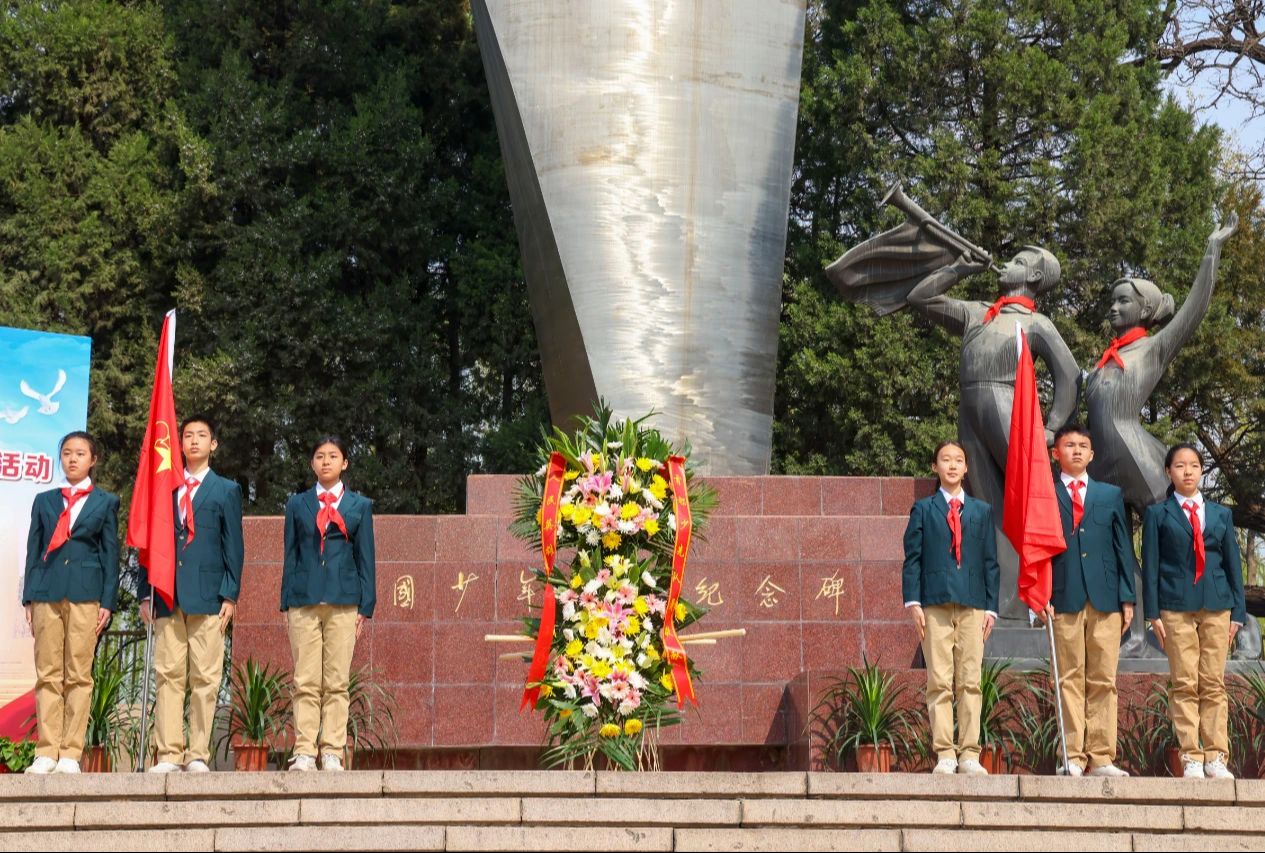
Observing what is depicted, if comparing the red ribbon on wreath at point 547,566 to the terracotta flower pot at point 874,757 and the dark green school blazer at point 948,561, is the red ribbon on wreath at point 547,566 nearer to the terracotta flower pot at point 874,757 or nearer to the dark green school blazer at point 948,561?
the dark green school blazer at point 948,561

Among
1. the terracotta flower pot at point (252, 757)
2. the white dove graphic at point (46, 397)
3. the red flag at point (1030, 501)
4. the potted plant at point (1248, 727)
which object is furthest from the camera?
the white dove graphic at point (46, 397)

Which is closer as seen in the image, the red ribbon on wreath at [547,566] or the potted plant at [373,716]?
the red ribbon on wreath at [547,566]

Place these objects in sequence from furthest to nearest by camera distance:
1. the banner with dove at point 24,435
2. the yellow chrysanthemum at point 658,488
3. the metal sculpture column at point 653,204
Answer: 1. the metal sculpture column at point 653,204
2. the banner with dove at point 24,435
3. the yellow chrysanthemum at point 658,488

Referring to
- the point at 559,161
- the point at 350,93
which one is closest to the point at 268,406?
the point at 350,93

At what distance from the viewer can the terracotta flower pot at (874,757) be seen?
6164mm

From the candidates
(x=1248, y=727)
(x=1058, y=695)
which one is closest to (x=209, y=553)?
(x=1058, y=695)

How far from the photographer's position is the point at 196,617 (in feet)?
18.2

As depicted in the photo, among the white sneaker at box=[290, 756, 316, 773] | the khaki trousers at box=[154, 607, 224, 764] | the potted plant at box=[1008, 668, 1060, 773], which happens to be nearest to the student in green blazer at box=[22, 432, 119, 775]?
the khaki trousers at box=[154, 607, 224, 764]

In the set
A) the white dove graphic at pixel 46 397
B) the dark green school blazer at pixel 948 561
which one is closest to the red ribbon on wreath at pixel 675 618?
the dark green school blazer at pixel 948 561

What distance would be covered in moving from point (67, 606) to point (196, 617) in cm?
46

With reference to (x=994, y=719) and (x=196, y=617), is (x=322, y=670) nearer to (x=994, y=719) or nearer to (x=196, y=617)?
(x=196, y=617)

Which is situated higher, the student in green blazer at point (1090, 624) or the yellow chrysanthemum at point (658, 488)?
the yellow chrysanthemum at point (658, 488)

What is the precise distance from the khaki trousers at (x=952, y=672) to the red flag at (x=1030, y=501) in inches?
9.4

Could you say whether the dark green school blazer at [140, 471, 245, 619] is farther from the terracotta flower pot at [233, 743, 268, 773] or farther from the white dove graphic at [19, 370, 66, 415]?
the white dove graphic at [19, 370, 66, 415]
